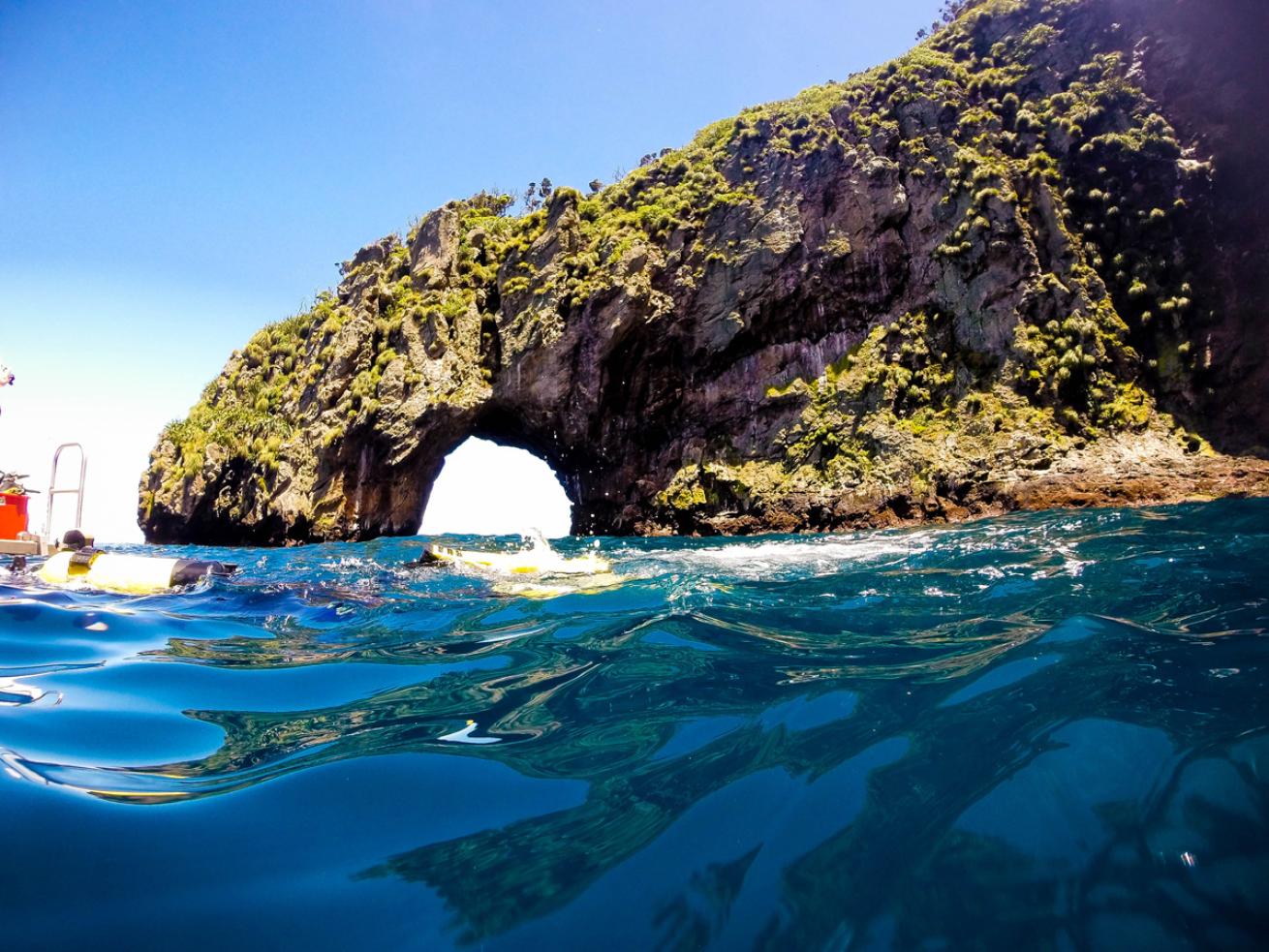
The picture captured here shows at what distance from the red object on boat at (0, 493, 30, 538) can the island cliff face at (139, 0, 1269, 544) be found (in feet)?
46.1

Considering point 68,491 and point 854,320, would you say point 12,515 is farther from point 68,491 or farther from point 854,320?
point 854,320

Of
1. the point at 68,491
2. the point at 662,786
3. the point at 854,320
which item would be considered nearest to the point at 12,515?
the point at 68,491

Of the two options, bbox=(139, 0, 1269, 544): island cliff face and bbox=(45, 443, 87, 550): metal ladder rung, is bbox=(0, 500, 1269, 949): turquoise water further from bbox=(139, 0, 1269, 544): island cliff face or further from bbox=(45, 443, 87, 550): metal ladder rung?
bbox=(139, 0, 1269, 544): island cliff face

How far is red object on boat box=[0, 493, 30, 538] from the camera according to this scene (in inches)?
367

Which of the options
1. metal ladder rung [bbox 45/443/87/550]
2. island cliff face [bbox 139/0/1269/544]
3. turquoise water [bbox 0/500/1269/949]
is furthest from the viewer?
island cliff face [bbox 139/0/1269/544]

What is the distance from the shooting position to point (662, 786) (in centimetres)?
205

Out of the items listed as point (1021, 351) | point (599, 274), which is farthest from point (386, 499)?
point (1021, 351)

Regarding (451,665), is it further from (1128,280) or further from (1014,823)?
(1128,280)

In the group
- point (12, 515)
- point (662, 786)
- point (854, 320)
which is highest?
point (854, 320)

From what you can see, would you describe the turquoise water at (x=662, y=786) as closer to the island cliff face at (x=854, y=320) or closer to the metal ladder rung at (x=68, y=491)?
the metal ladder rung at (x=68, y=491)

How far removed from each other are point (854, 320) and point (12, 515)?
22.9m

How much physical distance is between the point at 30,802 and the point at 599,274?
23775mm

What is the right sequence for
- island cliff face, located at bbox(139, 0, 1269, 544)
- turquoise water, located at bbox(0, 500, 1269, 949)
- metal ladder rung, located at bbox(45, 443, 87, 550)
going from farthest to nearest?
island cliff face, located at bbox(139, 0, 1269, 544) < metal ladder rung, located at bbox(45, 443, 87, 550) < turquoise water, located at bbox(0, 500, 1269, 949)

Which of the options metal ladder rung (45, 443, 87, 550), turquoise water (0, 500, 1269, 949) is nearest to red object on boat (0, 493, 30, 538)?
metal ladder rung (45, 443, 87, 550)
